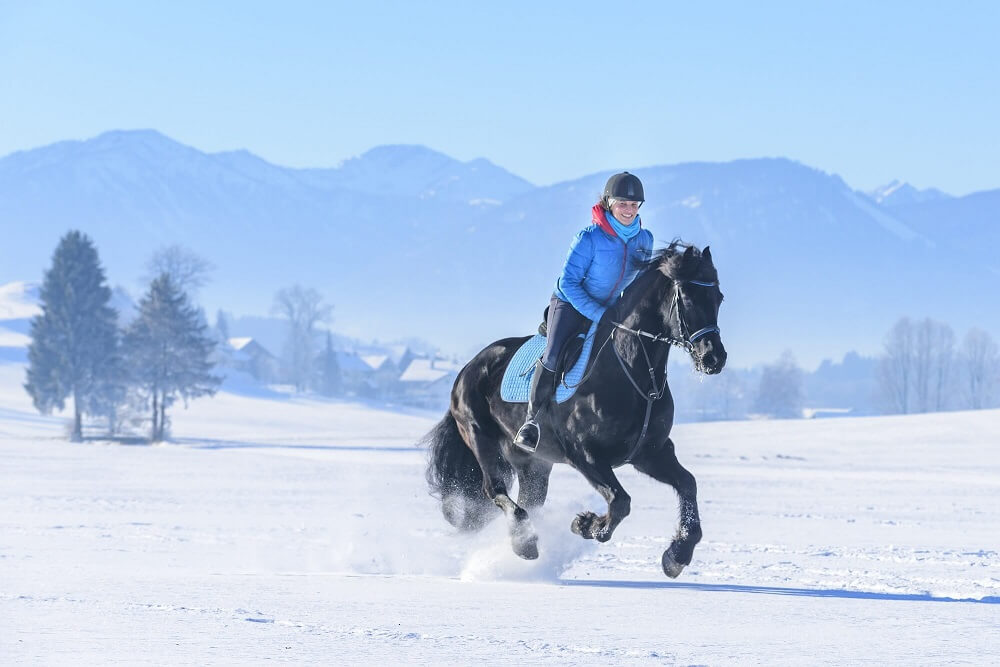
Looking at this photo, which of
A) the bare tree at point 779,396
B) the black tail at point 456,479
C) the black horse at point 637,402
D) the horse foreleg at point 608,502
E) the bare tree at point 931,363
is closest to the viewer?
the black horse at point 637,402

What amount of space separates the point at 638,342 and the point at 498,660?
3581mm

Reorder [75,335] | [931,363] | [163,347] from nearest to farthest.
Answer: [163,347], [75,335], [931,363]

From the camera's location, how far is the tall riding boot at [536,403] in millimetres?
10102

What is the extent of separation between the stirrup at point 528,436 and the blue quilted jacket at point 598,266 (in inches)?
39.0

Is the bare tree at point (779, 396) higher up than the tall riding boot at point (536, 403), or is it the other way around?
the tall riding boot at point (536, 403)

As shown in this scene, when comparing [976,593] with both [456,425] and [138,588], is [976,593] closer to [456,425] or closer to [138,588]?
[456,425]

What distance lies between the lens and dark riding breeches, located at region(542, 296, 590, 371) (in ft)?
33.0

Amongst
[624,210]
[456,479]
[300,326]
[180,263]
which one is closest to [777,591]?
[624,210]

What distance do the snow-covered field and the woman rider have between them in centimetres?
Answer: 153

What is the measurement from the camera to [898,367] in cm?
13762

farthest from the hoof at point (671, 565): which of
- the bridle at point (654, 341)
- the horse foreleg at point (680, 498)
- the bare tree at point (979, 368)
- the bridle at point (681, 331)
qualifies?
the bare tree at point (979, 368)

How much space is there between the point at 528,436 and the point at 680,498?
1355 millimetres

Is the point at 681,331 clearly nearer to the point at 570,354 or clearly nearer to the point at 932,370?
the point at 570,354

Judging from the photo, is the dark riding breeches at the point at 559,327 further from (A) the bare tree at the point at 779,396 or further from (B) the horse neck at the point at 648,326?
(A) the bare tree at the point at 779,396
